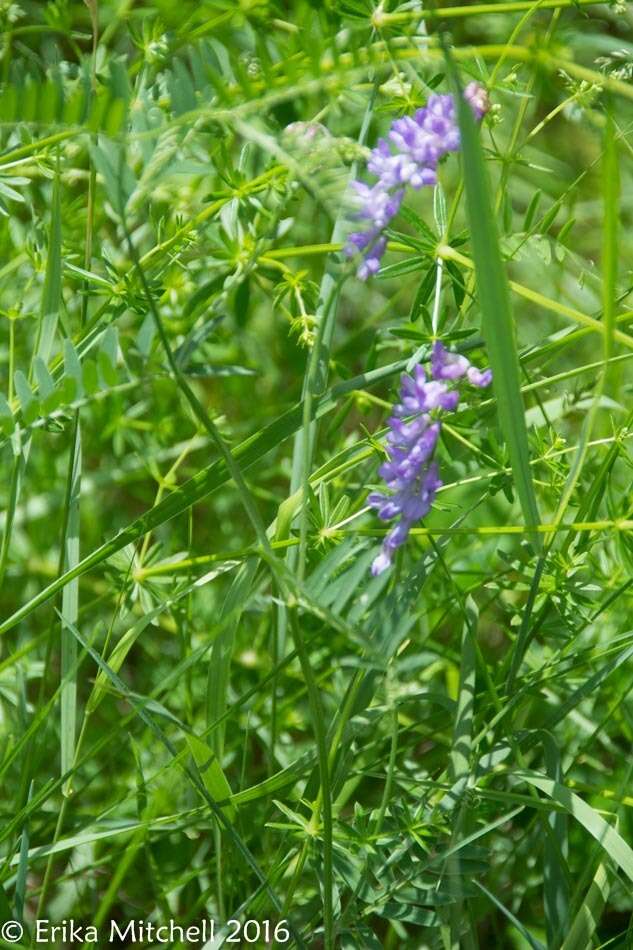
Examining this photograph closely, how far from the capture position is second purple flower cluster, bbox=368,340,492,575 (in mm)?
801

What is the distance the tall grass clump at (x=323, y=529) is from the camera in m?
0.85

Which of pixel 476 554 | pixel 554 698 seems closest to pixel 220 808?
pixel 554 698

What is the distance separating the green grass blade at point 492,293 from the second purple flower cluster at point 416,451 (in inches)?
0.9

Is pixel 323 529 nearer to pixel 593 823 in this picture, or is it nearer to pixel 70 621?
pixel 70 621

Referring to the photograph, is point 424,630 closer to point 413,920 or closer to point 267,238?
point 413,920

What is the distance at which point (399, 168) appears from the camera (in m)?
0.82

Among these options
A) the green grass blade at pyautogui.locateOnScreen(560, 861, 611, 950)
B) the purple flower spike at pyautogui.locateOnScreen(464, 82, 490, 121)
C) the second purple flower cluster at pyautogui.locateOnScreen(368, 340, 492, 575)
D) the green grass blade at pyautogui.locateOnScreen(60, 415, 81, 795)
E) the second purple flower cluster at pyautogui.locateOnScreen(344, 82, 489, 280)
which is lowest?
the green grass blade at pyautogui.locateOnScreen(560, 861, 611, 950)

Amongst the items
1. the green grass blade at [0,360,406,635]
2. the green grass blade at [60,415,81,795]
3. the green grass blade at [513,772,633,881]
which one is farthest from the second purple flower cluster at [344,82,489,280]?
the green grass blade at [513,772,633,881]

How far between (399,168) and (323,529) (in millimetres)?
362

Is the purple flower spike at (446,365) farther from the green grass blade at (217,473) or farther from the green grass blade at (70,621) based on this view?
the green grass blade at (70,621)

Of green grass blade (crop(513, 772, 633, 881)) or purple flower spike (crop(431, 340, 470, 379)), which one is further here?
green grass blade (crop(513, 772, 633, 881))

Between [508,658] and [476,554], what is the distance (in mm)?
277

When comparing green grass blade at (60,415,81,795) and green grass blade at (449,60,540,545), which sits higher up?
green grass blade at (449,60,540,545)

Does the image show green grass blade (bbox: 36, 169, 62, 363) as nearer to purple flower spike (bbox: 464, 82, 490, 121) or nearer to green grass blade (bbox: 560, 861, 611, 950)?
purple flower spike (bbox: 464, 82, 490, 121)
